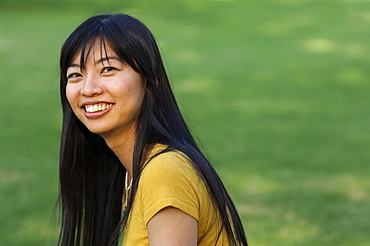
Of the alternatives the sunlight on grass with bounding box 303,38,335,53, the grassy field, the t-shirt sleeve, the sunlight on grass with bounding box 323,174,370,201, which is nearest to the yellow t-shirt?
the t-shirt sleeve

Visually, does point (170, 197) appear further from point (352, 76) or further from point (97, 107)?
point (352, 76)

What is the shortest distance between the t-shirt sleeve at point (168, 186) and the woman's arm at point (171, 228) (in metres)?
0.02

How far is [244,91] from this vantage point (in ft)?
35.5

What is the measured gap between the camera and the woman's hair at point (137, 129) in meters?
2.40

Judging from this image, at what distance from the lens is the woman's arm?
2146 millimetres

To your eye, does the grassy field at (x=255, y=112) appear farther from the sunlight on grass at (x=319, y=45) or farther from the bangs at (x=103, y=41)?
the bangs at (x=103, y=41)

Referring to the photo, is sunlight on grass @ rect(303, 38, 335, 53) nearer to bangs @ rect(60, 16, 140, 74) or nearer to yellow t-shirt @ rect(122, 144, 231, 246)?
bangs @ rect(60, 16, 140, 74)

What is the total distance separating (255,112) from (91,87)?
709 cm

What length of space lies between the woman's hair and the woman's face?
0.02 m

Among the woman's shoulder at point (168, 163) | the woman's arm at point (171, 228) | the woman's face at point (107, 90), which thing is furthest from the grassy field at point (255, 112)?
the woman's arm at point (171, 228)

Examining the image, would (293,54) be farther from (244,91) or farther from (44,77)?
(44,77)

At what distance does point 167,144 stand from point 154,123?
102 mm

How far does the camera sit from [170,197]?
7.00 feet

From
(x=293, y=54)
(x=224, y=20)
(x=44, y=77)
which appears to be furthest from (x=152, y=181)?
(x=224, y=20)
